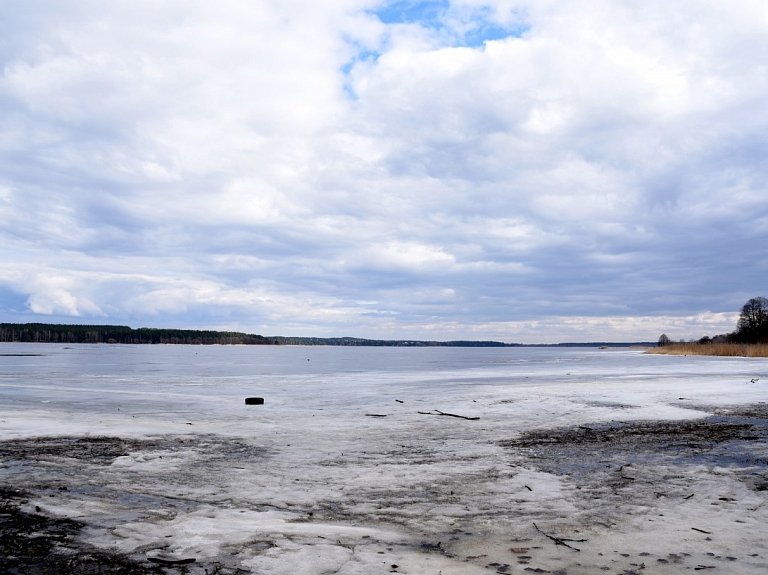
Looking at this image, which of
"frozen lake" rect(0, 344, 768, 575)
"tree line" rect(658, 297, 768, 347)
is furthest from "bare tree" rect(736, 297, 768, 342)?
"frozen lake" rect(0, 344, 768, 575)

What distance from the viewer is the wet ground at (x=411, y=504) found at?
198 inches

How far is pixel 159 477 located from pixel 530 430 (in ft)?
26.7

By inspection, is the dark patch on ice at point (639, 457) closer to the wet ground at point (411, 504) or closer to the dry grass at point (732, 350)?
the wet ground at point (411, 504)

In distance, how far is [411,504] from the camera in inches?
271

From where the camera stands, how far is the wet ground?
502 centimetres

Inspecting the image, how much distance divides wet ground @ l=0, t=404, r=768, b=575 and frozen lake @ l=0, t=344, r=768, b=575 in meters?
0.03

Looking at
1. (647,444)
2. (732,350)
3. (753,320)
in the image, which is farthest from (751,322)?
(647,444)

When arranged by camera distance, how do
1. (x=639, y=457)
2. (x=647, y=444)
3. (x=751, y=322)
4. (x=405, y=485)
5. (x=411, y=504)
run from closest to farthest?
(x=411, y=504) → (x=405, y=485) → (x=639, y=457) → (x=647, y=444) → (x=751, y=322)

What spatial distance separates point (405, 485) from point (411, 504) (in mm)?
995

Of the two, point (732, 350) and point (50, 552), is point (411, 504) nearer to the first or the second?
point (50, 552)

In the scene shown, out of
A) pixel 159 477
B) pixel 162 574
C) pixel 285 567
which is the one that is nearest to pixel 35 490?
pixel 159 477

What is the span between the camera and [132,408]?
1770 centimetres

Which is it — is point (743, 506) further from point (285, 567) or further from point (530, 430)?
point (530, 430)

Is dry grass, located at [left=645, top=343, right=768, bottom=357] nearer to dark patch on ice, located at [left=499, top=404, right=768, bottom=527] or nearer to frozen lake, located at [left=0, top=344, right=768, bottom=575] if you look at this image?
frozen lake, located at [left=0, top=344, right=768, bottom=575]
